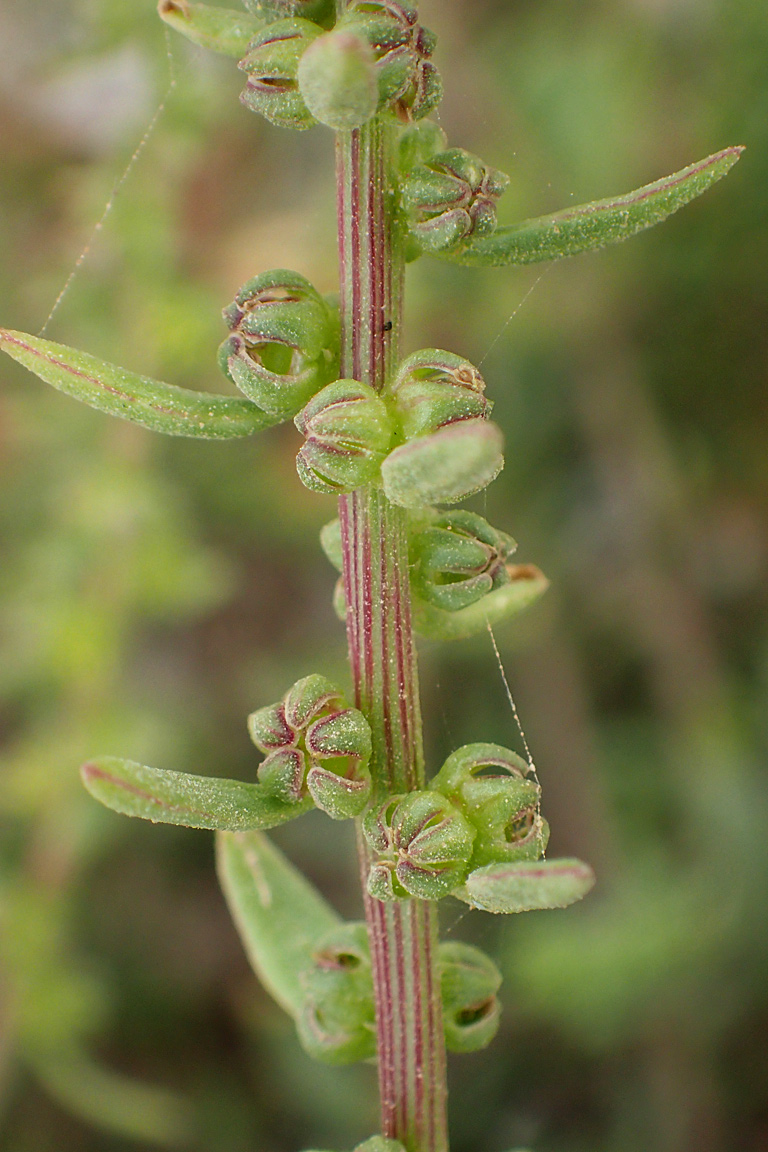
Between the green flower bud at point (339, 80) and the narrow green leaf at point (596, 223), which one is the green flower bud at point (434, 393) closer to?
the narrow green leaf at point (596, 223)

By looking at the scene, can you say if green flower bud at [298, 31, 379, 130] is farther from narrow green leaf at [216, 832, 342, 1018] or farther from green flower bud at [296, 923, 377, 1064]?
narrow green leaf at [216, 832, 342, 1018]

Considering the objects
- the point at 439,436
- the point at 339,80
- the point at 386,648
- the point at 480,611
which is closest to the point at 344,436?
the point at 439,436

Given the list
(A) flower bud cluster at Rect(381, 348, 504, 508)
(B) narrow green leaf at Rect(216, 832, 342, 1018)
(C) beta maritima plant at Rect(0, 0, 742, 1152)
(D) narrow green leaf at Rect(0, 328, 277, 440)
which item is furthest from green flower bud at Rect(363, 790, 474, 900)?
(B) narrow green leaf at Rect(216, 832, 342, 1018)

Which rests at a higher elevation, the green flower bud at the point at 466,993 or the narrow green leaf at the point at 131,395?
the narrow green leaf at the point at 131,395

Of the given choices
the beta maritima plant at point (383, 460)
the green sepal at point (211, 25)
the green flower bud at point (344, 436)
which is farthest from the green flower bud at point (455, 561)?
the green sepal at point (211, 25)

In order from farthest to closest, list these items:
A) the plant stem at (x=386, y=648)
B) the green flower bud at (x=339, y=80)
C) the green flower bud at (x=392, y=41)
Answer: the plant stem at (x=386, y=648) < the green flower bud at (x=392, y=41) < the green flower bud at (x=339, y=80)

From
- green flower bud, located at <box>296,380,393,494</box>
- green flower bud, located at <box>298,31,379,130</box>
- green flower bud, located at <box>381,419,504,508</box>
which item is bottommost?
green flower bud, located at <box>381,419,504,508</box>

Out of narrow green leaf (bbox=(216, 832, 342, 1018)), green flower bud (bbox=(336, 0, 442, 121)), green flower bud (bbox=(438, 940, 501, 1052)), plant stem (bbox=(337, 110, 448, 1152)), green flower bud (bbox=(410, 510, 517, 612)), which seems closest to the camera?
green flower bud (bbox=(336, 0, 442, 121))
